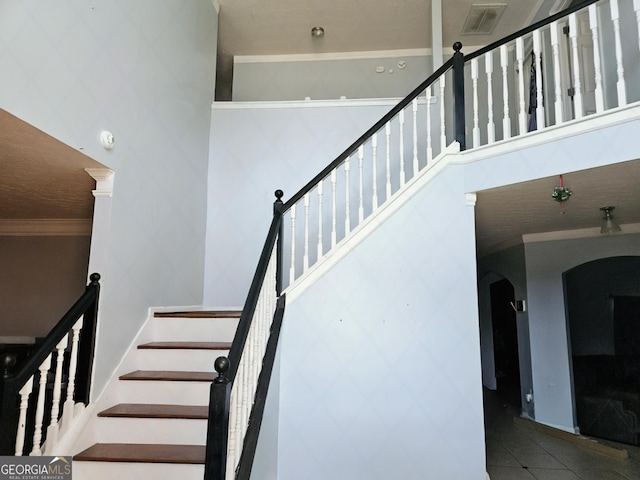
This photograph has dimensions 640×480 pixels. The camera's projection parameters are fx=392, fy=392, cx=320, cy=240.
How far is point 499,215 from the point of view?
378cm

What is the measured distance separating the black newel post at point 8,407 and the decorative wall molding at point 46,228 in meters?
2.80

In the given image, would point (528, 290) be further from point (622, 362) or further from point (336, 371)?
Answer: point (336, 371)

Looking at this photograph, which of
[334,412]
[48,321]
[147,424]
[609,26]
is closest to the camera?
[147,424]

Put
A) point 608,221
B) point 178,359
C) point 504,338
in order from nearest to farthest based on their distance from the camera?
1. point 178,359
2. point 608,221
3. point 504,338

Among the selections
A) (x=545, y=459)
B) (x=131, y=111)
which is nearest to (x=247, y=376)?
(x=131, y=111)

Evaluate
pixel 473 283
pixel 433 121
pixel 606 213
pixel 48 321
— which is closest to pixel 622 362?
pixel 606 213

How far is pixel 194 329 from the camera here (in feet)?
10.4

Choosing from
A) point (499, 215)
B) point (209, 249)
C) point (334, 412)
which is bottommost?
point (334, 412)

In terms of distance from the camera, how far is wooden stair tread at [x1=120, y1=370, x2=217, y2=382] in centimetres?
262

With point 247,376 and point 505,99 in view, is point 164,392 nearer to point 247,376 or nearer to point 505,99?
point 247,376

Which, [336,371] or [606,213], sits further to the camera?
[606,213]

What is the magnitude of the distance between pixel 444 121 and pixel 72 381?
130 inches

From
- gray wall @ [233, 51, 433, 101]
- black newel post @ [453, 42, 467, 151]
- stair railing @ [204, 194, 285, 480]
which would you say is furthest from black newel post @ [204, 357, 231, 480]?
gray wall @ [233, 51, 433, 101]

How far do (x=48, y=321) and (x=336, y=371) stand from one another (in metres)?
3.45
